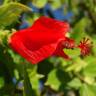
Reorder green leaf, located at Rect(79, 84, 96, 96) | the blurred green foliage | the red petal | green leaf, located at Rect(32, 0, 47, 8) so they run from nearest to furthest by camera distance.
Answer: the red petal
the blurred green foliage
green leaf, located at Rect(79, 84, 96, 96)
green leaf, located at Rect(32, 0, 47, 8)

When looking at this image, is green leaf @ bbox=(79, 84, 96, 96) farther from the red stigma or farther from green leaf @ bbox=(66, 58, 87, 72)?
the red stigma

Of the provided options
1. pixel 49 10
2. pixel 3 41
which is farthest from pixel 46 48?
pixel 49 10

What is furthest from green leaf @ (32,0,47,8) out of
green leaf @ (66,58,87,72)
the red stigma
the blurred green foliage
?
the red stigma

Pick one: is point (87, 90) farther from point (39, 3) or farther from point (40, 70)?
point (39, 3)

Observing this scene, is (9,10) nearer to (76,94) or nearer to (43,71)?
(43,71)

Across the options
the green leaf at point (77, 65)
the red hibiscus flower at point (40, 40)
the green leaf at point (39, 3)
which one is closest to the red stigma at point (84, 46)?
the red hibiscus flower at point (40, 40)

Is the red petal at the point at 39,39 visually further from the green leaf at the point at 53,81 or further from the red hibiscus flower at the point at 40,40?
the green leaf at the point at 53,81
